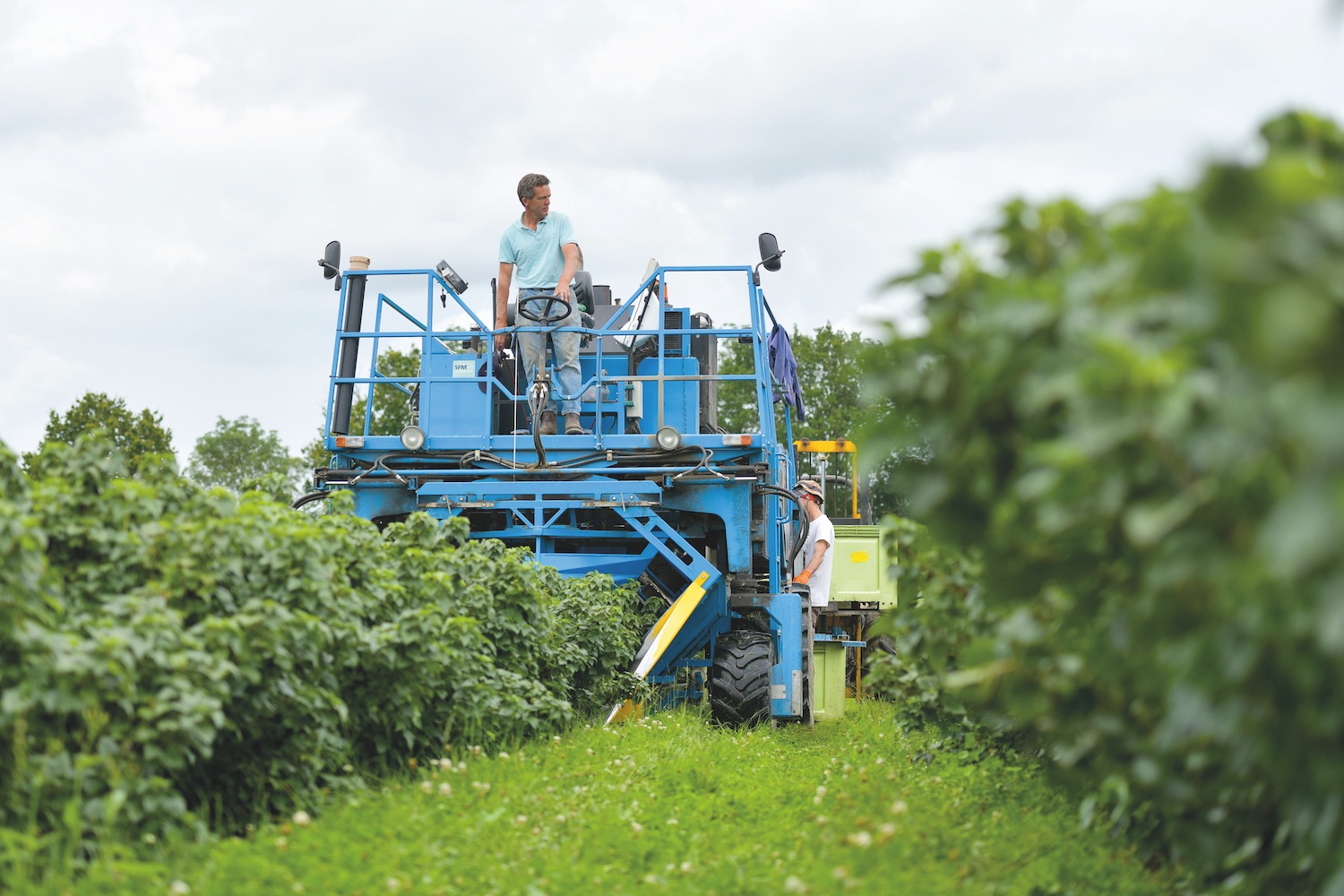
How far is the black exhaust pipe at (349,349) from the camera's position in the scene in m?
9.98

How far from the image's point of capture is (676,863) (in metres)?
4.60

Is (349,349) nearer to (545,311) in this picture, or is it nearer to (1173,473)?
(545,311)

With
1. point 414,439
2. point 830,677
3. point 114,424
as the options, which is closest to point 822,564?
point 830,677

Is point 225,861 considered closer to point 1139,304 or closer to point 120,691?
point 120,691

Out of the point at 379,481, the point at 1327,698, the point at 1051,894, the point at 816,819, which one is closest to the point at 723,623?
the point at 379,481

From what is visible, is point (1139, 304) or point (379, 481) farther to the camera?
point (379, 481)

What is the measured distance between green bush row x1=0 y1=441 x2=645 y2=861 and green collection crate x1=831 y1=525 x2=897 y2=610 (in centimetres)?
800

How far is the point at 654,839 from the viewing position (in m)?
4.90

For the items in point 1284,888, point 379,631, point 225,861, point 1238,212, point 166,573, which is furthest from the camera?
point 379,631

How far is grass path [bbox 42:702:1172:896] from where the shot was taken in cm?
401

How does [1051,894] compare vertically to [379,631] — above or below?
below

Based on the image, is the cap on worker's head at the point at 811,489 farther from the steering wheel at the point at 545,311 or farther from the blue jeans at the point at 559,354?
the steering wheel at the point at 545,311

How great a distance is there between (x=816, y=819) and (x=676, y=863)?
764mm

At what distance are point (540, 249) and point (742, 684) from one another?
3.69 m
